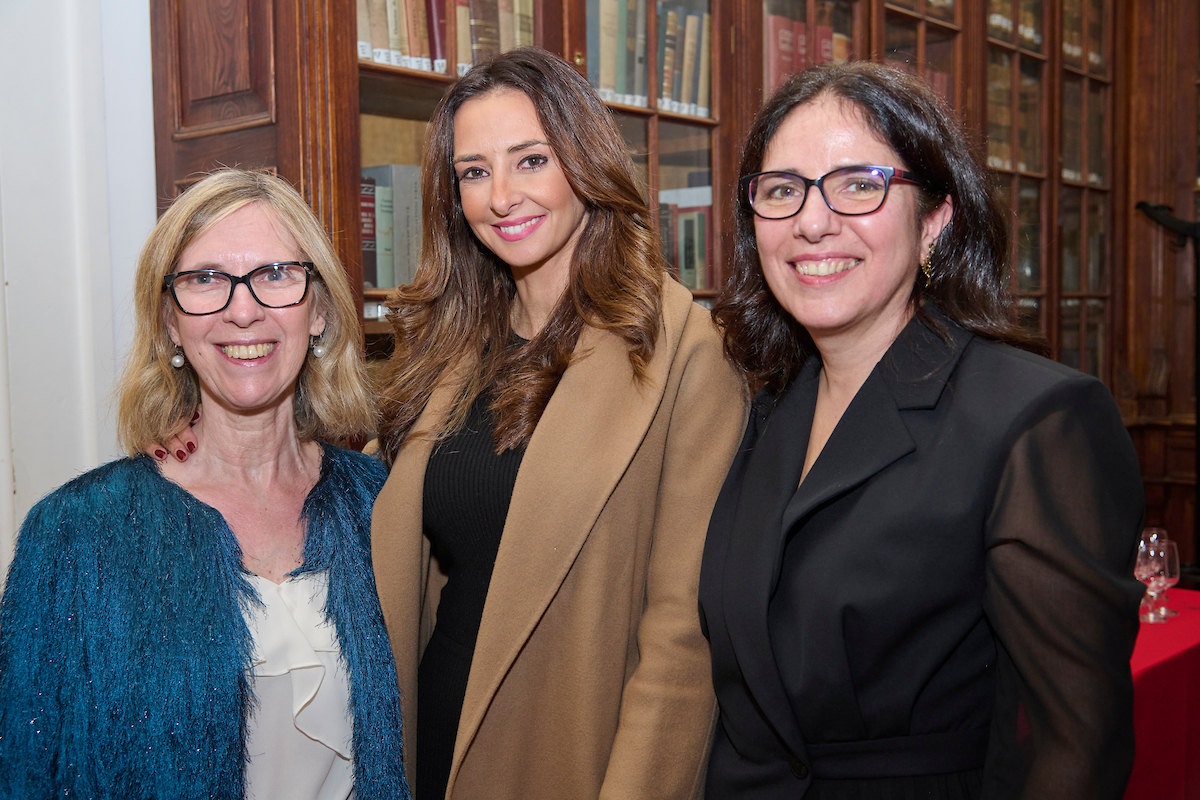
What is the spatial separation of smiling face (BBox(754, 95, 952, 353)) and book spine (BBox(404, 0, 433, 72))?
1.14 meters

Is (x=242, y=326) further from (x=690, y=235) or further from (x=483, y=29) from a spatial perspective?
(x=690, y=235)

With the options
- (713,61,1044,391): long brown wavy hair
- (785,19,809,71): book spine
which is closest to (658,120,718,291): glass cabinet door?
(785,19,809,71): book spine

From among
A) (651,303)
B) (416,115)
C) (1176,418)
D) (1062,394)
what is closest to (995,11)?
(1176,418)

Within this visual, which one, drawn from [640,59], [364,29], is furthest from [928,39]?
[364,29]

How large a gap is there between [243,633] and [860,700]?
845 millimetres

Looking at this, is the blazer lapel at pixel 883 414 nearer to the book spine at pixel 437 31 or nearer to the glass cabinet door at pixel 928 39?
the book spine at pixel 437 31

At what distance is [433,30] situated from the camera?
216 centimetres

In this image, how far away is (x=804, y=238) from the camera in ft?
4.01

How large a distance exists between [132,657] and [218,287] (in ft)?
1.82

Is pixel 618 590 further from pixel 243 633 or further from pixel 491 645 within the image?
pixel 243 633

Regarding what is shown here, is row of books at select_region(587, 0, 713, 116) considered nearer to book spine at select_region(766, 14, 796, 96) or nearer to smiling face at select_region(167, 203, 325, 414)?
book spine at select_region(766, 14, 796, 96)

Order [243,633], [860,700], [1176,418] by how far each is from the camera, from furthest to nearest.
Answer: [1176,418] → [243,633] → [860,700]

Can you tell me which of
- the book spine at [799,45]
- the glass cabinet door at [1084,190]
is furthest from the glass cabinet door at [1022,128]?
the book spine at [799,45]

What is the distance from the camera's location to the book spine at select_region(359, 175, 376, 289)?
210 cm
